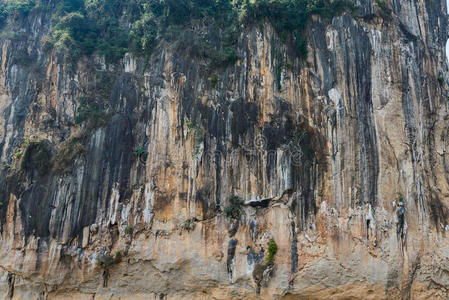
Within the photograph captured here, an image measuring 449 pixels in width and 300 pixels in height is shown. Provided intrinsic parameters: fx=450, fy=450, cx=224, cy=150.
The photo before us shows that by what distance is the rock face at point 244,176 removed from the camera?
40.1ft

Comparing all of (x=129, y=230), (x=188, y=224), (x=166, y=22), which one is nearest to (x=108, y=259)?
(x=129, y=230)

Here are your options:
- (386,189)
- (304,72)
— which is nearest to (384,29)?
(304,72)

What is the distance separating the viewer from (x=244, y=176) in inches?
507

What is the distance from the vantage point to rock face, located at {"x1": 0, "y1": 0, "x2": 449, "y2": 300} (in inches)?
481

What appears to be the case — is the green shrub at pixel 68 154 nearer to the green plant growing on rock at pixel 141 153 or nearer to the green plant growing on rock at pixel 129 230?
the green plant growing on rock at pixel 141 153

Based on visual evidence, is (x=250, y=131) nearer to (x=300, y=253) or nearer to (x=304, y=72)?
(x=304, y=72)

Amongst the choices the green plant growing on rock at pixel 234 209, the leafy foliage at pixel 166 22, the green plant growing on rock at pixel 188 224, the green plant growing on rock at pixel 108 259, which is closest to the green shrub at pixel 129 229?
the green plant growing on rock at pixel 108 259

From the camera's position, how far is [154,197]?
12891 millimetres

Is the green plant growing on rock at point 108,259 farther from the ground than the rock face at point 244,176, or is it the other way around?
the rock face at point 244,176

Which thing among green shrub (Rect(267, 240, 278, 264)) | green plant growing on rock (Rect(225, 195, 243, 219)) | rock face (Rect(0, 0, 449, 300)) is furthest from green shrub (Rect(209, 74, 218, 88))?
green shrub (Rect(267, 240, 278, 264))

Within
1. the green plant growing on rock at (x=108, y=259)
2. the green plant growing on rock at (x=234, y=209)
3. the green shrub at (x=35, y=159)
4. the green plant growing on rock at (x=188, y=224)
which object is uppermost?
the green shrub at (x=35, y=159)

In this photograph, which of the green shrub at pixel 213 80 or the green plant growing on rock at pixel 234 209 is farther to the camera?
the green shrub at pixel 213 80

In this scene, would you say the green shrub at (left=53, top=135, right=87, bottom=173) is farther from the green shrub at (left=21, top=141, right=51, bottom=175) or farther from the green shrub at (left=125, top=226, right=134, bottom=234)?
the green shrub at (left=125, top=226, right=134, bottom=234)

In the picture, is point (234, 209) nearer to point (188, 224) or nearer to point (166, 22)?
point (188, 224)
